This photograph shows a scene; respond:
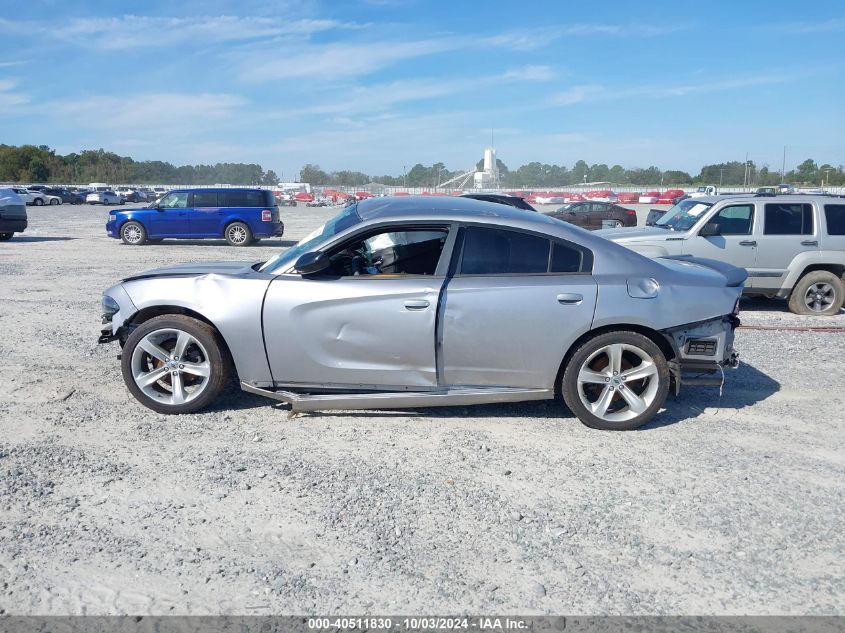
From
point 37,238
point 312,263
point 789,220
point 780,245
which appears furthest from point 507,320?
point 37,238

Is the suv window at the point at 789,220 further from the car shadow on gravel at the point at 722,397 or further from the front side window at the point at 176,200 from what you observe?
the front side window at the point at 176,200

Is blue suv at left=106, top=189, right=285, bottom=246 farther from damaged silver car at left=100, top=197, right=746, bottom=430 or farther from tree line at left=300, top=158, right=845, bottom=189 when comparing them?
tree line at left=300, top=158, right=845, bottom=189

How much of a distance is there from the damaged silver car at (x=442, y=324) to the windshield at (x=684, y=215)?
557cm

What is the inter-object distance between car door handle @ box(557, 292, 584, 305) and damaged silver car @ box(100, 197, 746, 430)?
0.03ft

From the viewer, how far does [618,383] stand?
5.13m

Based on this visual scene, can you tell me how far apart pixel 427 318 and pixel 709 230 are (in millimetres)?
6742

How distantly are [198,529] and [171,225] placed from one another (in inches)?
726

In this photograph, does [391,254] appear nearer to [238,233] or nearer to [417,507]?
[417,507]

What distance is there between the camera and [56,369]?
6.55m

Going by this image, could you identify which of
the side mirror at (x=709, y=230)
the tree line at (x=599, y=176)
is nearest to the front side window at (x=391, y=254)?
the side mirror at (x=709, y=230)

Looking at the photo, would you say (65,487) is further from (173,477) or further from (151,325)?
(151,325)

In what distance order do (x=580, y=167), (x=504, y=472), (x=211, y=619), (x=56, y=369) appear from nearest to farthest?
(x=211, y=619)
(x=504, y=472)
(x=56, y=369)
(x=580, y=167)

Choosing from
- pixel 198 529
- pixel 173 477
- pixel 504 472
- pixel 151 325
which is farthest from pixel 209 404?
pixel 504 472

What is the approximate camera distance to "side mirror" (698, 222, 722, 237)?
10195 millimetres
